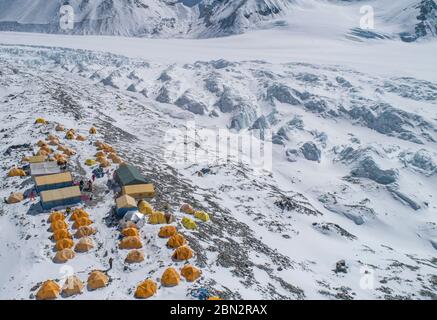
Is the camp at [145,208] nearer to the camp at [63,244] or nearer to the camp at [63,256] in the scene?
the camp at [63,244]

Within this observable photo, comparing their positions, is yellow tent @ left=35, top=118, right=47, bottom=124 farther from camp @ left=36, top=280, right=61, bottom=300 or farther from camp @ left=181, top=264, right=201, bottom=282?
camp @ left=181, top=264, right=201, bottom=282

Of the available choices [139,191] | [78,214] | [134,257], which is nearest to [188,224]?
[139,191]

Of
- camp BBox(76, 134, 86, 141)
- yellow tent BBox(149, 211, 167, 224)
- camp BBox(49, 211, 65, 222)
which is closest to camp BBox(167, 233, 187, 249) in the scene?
yellow tent BBox(149, 211, 167, 224)

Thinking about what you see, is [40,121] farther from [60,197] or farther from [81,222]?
[81,222]

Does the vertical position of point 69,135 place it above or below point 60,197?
above

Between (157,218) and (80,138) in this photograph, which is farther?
(80,138)
